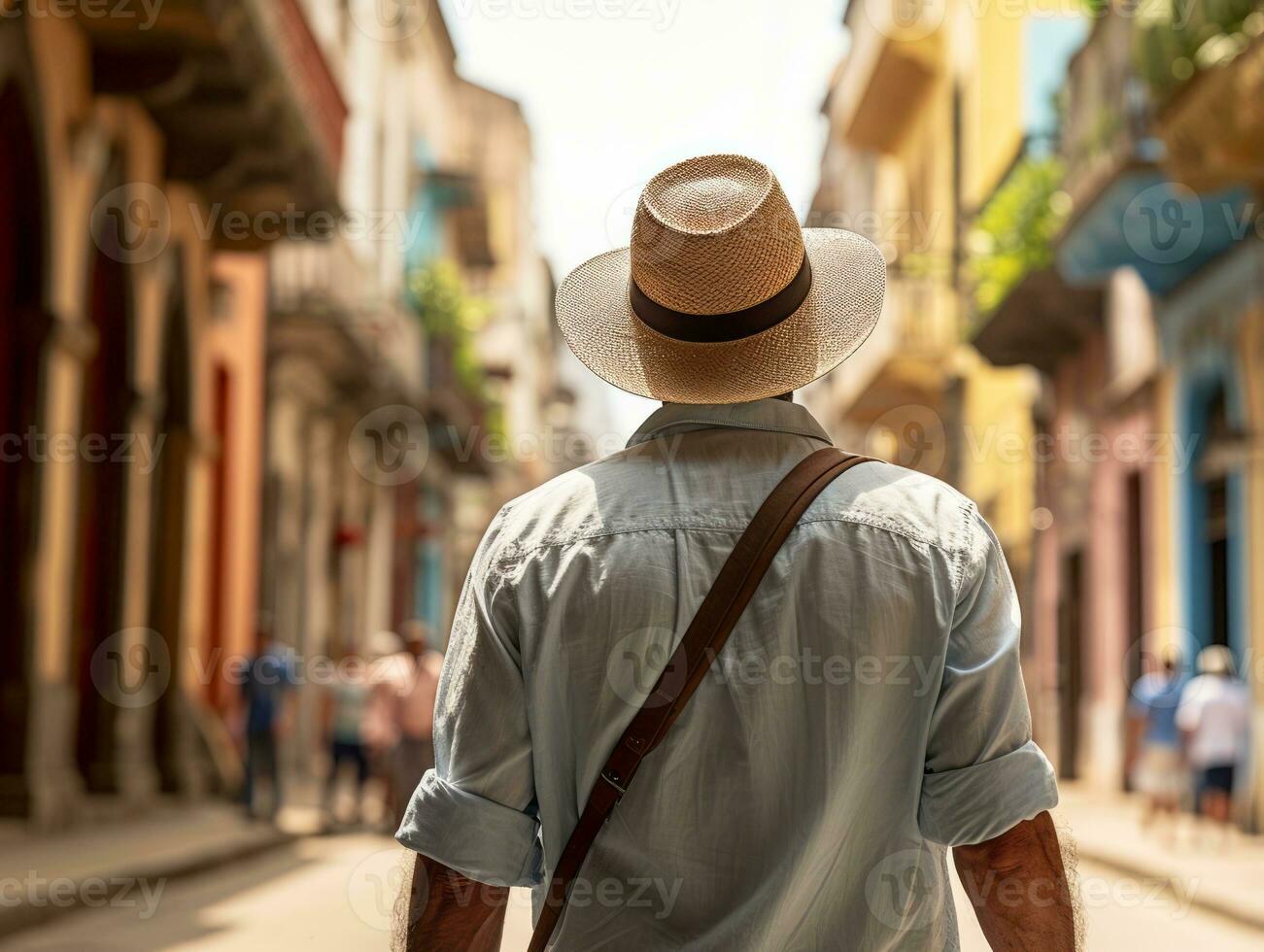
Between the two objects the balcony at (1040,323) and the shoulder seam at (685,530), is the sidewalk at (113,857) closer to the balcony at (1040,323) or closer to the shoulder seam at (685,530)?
the shoulder seam at (685,530)

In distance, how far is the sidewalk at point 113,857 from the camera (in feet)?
30.7

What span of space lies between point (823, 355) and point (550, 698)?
57 centimetres

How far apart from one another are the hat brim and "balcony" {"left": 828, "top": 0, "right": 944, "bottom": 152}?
29.0 meters

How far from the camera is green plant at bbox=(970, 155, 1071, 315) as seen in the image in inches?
882

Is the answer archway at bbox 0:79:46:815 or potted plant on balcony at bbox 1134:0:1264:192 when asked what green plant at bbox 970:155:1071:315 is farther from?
archway at bbox 0:79:46:815

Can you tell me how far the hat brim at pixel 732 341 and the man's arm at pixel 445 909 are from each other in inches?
23.8

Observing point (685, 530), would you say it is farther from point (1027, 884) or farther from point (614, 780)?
point (1027, 884)

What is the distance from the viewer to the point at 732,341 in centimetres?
238

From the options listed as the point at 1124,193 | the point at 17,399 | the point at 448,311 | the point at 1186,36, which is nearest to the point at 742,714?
the point at 17,399

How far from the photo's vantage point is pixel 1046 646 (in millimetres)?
26422

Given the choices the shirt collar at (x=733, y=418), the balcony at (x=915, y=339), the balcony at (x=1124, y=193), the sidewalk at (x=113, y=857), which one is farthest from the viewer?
the balcony at (x=915, y=339)

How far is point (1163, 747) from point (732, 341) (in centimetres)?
1350

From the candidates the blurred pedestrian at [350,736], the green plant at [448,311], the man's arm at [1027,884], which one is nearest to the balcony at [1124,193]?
the blurred pedestrian at [350,736]

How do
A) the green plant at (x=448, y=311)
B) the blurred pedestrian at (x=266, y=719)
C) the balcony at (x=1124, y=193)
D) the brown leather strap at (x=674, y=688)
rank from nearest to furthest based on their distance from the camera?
the brown leather strap at (x=674, y=688)
the blurred pedestrian at (x=266, y=719)
the balcony at (x=1124, y=193)
the green plant at (x=448, y=311)
